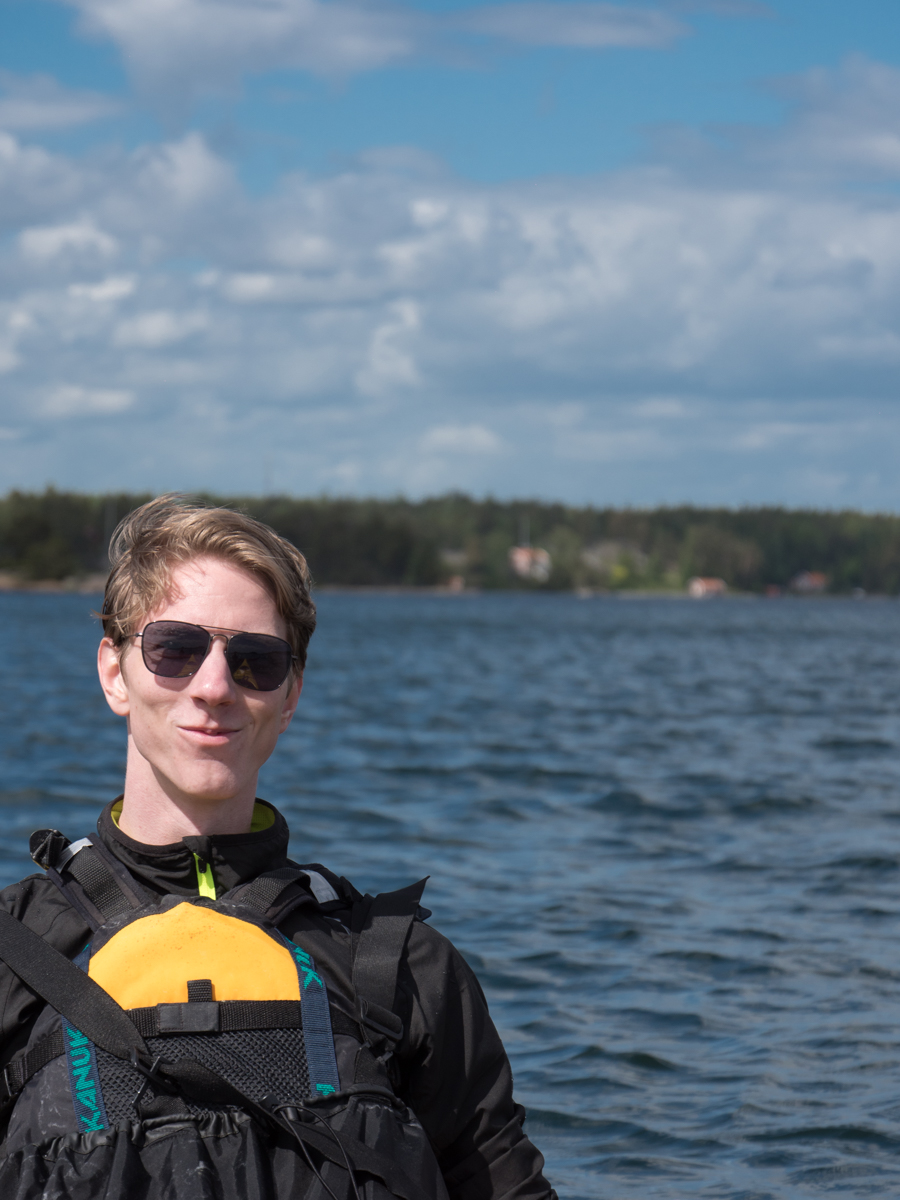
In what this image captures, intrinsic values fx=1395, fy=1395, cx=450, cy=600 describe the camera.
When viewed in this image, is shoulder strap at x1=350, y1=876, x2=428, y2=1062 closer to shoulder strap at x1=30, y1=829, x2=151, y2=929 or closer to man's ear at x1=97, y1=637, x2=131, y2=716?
shoulder strap at x1=30, y1=829, x2=151, y2=929

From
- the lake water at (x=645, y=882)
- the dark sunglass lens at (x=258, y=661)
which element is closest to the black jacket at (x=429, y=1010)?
the dark sunglass lens at (x=258, y=661)

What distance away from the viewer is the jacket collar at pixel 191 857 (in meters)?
2.91

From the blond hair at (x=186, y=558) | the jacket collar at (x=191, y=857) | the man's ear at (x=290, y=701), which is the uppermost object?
the blond hair at (x=186, y=558)

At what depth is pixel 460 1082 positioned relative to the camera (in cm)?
297

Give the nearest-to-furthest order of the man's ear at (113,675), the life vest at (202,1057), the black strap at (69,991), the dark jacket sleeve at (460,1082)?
1. the life vest at (202,1057)
2. the black strap at (69,991)
3. the dark jacket sleeve at (460,1082)
4. the man's ear at (113,675)

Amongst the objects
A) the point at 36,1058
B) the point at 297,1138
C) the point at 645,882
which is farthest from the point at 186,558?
the point at 645,882

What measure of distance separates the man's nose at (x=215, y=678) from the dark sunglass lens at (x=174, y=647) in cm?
2

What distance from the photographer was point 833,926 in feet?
35.0

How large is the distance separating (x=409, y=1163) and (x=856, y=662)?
56.4 metres

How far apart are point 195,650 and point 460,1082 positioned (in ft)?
3.54

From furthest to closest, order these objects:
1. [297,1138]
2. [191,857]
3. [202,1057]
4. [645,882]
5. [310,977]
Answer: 1. [645,882]
2. [191,857]
3. [310,977]
4. [202,1057]
5. [297,1138]

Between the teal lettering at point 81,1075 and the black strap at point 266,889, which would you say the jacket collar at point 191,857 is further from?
the teal lettering at point 81,1075

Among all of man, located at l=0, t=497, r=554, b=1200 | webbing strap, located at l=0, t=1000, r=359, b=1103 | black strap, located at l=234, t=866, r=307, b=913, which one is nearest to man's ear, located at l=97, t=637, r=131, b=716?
man, located at l=0, t=497, r=554, b=1200

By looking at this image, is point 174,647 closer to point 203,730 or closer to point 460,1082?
point 203,730
